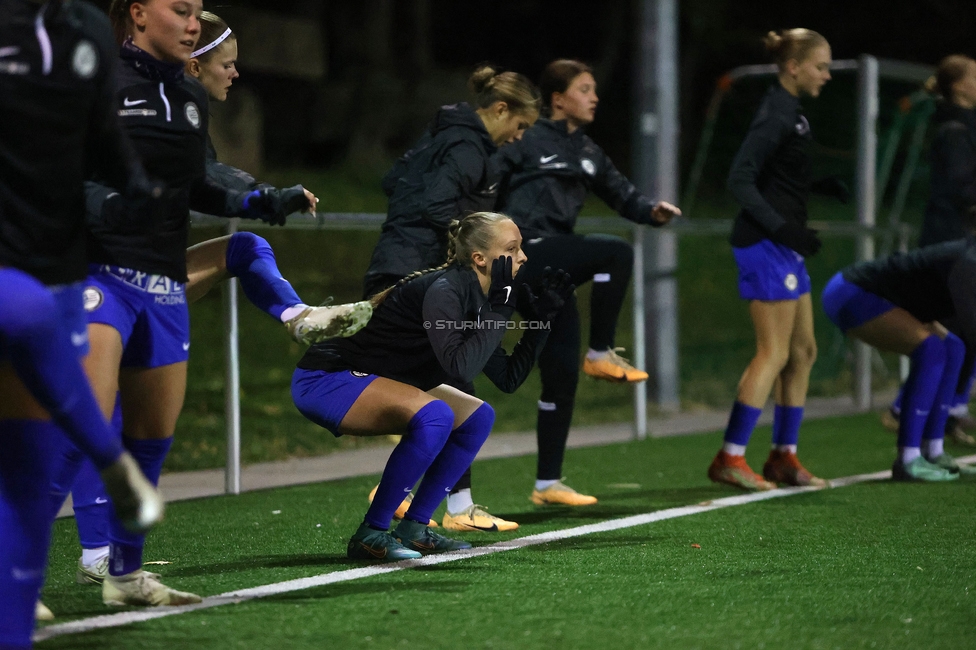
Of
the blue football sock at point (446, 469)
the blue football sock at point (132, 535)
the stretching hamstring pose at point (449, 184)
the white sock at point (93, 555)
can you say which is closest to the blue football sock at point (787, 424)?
the stretching hamstring pose at point (449, 184)

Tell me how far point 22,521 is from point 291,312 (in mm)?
1156

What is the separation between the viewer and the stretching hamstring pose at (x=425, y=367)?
4.78 m

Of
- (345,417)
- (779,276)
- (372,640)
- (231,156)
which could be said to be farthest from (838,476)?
(231,156)

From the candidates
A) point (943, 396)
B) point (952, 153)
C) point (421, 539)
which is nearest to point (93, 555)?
point (421, 539)

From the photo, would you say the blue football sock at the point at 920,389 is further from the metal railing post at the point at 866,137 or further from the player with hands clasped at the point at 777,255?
the metal railing post at the point at 866,137

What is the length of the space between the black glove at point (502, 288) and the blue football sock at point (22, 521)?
1.89m

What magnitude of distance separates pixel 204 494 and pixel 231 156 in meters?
10.5

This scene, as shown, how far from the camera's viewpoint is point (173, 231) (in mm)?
4008

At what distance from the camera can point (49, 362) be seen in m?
3.05

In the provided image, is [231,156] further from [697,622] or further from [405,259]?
[697,622]

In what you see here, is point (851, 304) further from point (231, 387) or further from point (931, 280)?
point (231, 387)

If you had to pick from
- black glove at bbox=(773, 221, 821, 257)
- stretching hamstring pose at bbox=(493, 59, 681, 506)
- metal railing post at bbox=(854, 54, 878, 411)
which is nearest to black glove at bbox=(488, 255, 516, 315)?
stretching hamstring pose at bbox=(493, 59, 681, 506)

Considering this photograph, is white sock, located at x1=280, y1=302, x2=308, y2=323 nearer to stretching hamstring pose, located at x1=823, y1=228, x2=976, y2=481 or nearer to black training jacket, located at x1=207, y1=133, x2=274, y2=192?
black training jacket, located at x1=207, y1=133, x2=274, y2=192

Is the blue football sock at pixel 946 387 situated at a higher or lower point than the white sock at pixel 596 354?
lower
